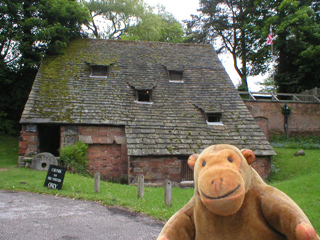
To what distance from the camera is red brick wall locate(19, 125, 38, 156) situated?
45.6 feet

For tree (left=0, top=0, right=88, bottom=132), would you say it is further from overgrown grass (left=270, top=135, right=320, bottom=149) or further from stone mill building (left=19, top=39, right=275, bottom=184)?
overgrown grass (left=270, top=135, right=320, bottom=149)

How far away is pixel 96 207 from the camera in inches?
320

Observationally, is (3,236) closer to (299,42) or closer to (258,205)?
(258,205)

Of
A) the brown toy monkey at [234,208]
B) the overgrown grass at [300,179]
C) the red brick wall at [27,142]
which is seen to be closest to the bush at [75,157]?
the red brick wall at [27,142]

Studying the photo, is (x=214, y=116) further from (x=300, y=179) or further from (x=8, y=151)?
(x=8, y=151)

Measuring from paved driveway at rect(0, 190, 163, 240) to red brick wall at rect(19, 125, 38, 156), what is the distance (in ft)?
17.9

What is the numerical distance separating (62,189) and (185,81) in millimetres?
10356

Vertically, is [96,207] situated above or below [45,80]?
below

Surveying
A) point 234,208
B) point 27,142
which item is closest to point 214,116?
point 27,142

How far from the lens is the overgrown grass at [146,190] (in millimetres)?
8153

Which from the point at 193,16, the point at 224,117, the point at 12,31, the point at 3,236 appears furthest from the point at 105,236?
the point at 193,16

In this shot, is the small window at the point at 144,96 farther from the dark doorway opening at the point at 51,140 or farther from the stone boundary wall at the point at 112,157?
the dark doorway opening at the point at 51,140

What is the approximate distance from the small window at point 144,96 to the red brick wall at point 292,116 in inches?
396

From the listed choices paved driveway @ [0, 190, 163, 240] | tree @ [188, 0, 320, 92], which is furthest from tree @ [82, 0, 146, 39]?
paved driveway @ [0, 190, 163, 240]
